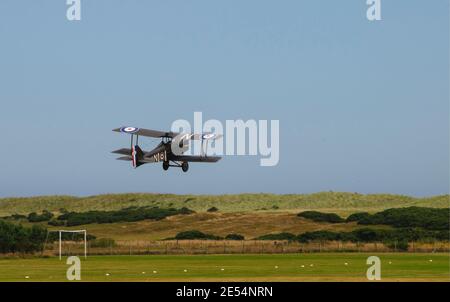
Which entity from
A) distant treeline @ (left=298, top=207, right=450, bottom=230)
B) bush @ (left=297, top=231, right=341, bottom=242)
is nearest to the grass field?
bush @ (left=297, top=231, right=341, bottom=242)

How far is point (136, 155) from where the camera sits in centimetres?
6944

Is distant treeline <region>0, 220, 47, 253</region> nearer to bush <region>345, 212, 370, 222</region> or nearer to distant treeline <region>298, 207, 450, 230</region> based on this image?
distant treeline <region>298, 207, 450, 230</region>

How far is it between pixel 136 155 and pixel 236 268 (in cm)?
2880

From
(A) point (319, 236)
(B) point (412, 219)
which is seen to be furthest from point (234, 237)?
(B) point (412, 219)

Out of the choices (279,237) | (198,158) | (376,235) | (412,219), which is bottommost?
(279,237)

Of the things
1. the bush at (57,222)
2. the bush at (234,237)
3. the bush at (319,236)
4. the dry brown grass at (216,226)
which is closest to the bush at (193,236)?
the bush at (234,237)

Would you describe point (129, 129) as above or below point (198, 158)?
above

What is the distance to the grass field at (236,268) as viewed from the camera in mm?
83562

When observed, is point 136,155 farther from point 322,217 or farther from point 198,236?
point 322,217

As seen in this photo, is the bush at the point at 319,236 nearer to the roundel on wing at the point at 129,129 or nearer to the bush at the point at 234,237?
the bush at the point at 234,237
